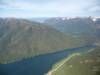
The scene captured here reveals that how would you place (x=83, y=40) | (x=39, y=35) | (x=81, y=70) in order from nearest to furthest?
(x=81, y=70) < (x=39, y=35) < (x=83, y=40)

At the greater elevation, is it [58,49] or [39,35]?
[39,35]

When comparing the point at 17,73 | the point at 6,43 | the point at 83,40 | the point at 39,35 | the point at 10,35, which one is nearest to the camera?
the point at 17,73

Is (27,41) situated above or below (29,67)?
above

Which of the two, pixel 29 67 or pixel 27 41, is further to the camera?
pixel 27 41

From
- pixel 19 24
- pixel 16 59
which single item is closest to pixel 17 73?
pixel 16 59

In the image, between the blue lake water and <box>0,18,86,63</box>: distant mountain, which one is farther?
<box>0,18,86,63</box>: distant mountain

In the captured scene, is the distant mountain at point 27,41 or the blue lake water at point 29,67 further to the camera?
the distant mountain at point 27,41

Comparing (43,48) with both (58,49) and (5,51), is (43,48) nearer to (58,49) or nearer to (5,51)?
(58,49)

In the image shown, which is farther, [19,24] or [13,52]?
[19,24]
